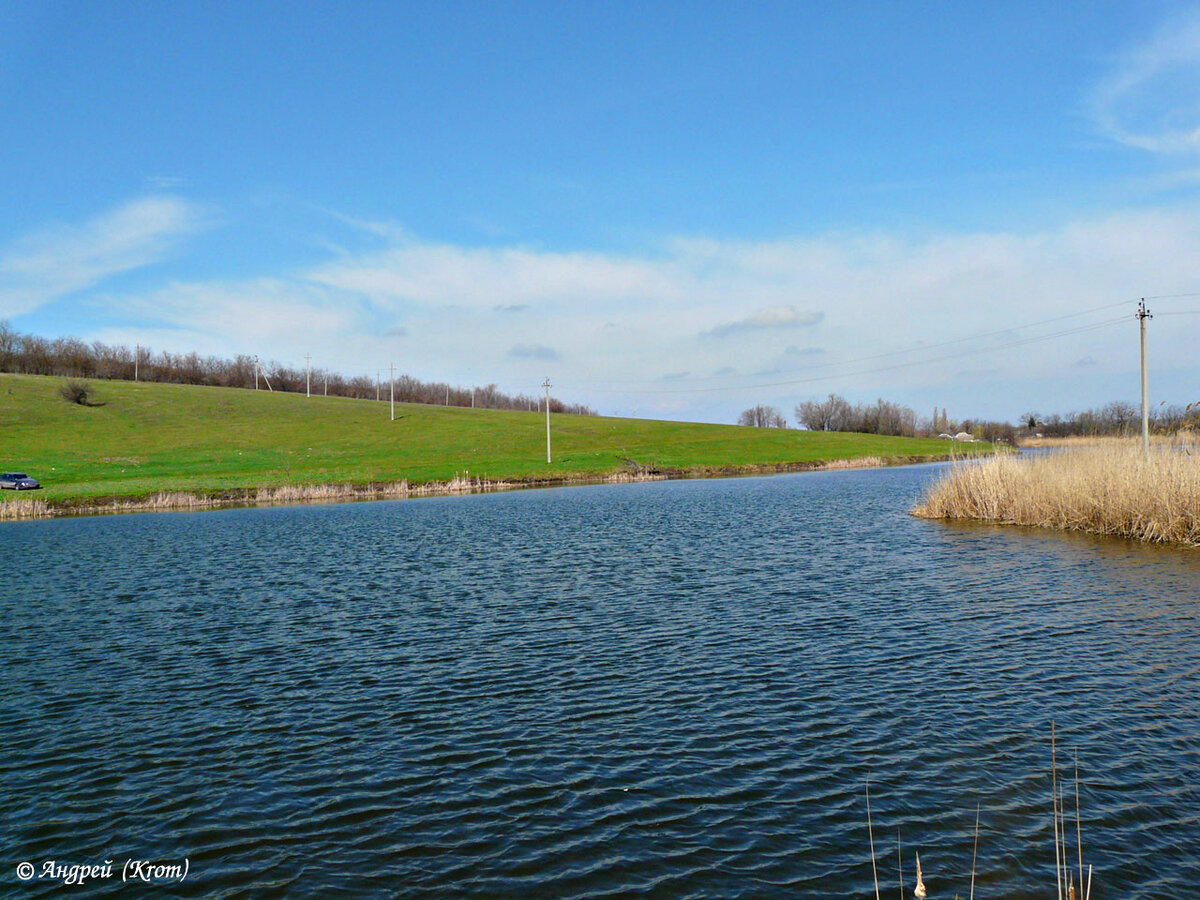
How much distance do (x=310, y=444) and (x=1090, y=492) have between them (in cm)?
8064

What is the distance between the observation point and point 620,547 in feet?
96.0

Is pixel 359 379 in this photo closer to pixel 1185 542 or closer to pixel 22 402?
pixel 22 402

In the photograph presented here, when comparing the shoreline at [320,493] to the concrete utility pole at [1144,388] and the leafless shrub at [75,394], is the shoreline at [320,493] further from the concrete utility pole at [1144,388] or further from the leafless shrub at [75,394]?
the leafless shrub at [75,394]

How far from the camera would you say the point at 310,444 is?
9044 centimetres

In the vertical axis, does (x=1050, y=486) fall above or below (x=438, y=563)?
above

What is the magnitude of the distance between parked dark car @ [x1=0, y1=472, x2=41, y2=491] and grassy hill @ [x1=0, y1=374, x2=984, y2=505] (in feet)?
5.03

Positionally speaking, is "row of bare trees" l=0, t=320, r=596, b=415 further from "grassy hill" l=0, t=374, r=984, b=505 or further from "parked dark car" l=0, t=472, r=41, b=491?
"parked dark car" l=0, t=472, r=41, b=491

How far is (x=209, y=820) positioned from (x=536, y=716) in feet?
14.8

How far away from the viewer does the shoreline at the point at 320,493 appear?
5208 centimetres

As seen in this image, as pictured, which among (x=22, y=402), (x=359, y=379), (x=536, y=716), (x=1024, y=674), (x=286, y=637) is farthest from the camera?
(x=359, y=379)

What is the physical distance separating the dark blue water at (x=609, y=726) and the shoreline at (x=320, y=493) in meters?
28.1

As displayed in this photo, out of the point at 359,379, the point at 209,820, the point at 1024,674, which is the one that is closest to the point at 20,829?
the point at 209,820

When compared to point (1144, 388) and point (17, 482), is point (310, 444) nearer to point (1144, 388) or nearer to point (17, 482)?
point (17, 482)

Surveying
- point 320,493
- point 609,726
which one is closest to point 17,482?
point 320,493
